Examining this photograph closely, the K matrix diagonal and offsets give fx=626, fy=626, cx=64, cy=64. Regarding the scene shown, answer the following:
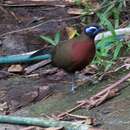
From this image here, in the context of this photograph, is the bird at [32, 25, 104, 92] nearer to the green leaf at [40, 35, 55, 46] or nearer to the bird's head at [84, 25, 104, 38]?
the bird's head at [84, 25, 104, 38]

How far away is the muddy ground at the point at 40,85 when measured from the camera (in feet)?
18.6

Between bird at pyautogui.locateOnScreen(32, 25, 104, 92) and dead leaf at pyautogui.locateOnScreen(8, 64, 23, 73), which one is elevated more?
bird at pyautogui.locateOnScreen(32, 25, 104, 92)

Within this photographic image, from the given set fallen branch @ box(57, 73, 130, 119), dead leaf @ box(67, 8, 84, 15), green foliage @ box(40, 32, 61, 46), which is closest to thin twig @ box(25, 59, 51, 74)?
green foliage @ box(40, 32, 61, 46)

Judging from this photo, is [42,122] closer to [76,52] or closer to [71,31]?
[76,52]

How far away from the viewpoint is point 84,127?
510cm

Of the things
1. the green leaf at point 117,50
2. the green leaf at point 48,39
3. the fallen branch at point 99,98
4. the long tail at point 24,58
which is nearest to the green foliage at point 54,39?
the green leaf at point 48,39

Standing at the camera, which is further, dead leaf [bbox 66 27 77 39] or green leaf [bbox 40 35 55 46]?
dead leaf [bbox 66 27 77 39]

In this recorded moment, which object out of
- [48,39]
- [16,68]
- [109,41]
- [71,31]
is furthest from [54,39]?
[109,41]

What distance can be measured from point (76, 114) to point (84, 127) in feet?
2.08

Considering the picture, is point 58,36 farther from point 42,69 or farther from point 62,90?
point 62,90

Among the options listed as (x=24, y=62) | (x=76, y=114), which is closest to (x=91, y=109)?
(x=76, y=114)

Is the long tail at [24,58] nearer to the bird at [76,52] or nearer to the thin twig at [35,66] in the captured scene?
the thin twig at [35,66]

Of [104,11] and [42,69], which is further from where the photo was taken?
[104,11]

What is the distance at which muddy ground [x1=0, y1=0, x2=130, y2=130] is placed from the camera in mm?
5668
